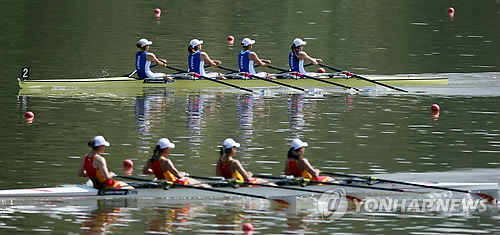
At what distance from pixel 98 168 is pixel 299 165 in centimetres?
301

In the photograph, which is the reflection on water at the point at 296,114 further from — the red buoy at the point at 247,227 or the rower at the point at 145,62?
the red buoy at the point at 247,227

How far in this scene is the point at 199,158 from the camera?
2123 cm

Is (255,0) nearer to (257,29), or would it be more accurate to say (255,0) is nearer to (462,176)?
(257,29)

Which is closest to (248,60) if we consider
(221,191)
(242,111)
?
(242,111)

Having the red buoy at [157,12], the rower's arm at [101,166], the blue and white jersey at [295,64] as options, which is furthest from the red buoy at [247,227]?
the red buoy at [157,12]

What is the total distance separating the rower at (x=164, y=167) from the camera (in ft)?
57.6

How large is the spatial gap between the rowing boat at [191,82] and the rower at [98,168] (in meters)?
11.3

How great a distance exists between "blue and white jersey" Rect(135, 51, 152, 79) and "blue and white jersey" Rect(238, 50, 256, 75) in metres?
2.50

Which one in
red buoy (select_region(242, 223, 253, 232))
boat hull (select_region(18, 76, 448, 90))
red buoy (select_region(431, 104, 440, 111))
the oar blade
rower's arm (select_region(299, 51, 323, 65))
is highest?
rower's arm (select_region(299, 51, 323, 65))

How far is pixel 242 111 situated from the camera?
2688 cm

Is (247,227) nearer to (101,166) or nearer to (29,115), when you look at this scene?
(101,166)

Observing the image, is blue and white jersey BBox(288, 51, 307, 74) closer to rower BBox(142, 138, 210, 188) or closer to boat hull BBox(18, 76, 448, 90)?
boat hull BBox(18, 76, 448, 90)

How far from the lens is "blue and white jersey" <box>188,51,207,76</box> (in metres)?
29.6

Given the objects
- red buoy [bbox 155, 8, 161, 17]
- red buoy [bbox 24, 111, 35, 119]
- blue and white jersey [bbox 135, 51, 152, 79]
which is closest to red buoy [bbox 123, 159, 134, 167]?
red buoy [bbox 24, 111, 35, 119]
